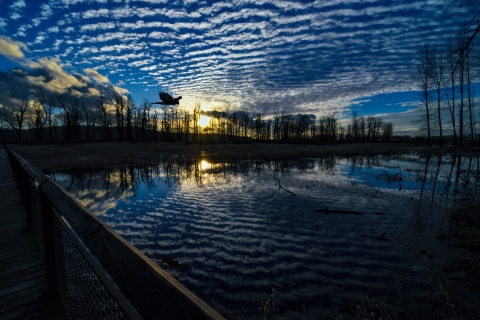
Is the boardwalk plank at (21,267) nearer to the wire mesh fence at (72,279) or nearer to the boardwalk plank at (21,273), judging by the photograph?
the boardwalk plank at (21,273)

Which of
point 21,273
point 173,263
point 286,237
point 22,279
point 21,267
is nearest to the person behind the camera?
point 22,279

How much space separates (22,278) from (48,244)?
1059 millimetres

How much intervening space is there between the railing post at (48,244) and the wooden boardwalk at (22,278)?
5.8 inches

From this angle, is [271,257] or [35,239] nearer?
[35,239]

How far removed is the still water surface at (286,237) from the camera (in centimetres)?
423

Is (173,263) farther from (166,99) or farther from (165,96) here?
(165,96)

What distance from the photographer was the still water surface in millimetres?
4234

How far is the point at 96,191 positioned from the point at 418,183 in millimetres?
18208

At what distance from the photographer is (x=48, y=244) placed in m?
2.67

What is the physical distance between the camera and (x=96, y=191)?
1196cm

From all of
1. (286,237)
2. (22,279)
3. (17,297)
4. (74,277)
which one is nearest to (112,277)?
(74,277)

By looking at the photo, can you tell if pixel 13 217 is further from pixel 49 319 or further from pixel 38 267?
pixel 49 319

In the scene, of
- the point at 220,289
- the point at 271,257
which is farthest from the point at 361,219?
the point at 220,289

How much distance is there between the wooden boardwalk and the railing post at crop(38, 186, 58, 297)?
0.15 meters
